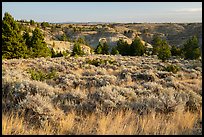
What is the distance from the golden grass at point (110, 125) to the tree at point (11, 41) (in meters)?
24.2

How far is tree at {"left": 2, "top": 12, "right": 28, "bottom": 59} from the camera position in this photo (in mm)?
28641

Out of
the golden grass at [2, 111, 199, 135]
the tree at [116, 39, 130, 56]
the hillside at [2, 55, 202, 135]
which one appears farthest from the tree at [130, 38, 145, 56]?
the golden grass at [2, 111, 199, 135]

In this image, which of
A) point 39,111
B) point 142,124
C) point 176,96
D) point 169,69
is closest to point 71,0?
point 39,111

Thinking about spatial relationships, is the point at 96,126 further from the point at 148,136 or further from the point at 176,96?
the point at 176,96

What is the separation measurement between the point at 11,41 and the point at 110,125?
2565cm

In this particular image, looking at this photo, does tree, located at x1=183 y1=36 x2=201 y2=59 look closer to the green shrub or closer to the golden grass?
the green shrub

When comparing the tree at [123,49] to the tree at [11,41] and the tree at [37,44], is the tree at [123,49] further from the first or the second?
the tree at [11,41]

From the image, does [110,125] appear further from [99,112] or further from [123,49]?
[123,49]

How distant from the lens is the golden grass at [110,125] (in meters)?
5.22

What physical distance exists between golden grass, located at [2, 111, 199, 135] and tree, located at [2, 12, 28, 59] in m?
24.2

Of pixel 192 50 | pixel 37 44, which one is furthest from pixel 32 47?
pixel 192 50

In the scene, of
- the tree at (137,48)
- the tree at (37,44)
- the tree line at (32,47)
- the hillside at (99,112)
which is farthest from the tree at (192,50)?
the hillside at (99,112)

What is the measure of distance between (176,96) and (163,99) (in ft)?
2.87

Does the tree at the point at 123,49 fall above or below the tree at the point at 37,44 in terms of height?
below
